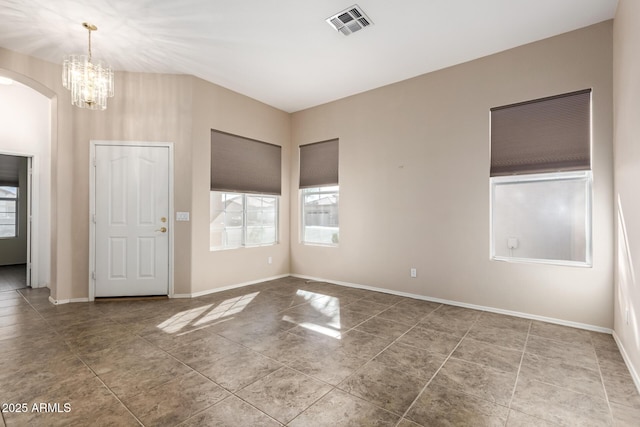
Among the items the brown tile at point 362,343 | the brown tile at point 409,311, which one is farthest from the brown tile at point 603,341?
the brown tile at point 362,343

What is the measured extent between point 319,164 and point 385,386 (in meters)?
3.98

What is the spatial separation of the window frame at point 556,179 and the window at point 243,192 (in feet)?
11.6

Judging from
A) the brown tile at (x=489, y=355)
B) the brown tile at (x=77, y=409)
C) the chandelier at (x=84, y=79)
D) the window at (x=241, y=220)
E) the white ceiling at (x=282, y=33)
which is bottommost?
the brown tile at (x=489, y=355)

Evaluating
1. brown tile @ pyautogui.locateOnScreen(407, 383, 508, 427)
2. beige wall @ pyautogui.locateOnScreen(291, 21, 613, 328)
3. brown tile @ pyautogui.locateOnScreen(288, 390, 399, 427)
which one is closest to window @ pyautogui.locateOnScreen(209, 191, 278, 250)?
beige wall @ pyautogui.locateOnScreen(291, 21, 613, 328)

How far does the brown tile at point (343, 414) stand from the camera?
1.72 meters

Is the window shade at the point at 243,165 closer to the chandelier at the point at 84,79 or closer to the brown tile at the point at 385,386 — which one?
the chandelier at the point at 84,79

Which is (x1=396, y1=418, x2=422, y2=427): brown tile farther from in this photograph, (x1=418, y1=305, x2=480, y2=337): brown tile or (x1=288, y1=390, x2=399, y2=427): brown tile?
(x1=418, y1=305, x2=480, y2=337): brown tile

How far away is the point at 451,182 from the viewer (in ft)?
13.0

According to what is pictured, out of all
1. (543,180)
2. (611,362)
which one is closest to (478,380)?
(611,362)

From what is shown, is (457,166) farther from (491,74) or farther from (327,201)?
(327,201)

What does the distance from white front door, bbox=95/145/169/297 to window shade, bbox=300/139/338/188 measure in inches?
92.4

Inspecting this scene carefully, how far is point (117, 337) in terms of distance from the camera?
9.44 ft

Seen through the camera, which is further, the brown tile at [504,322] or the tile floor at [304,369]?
the brown tile at [504,322]

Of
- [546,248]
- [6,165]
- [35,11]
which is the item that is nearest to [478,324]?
[546,248]
